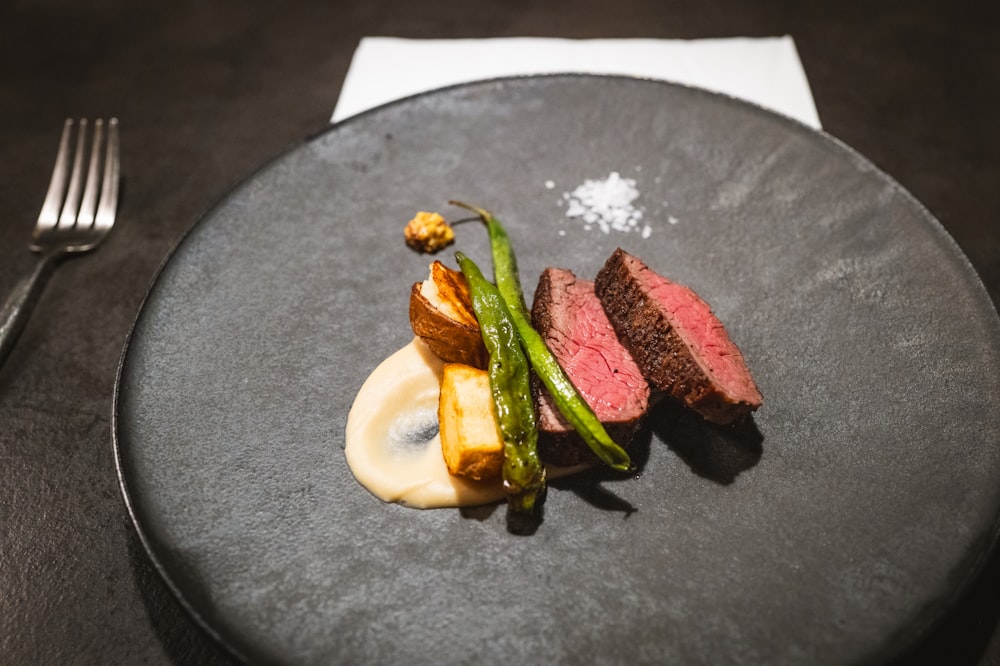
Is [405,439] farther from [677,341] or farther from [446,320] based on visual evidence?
[677,341]

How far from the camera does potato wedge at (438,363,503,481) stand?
7.05 ft

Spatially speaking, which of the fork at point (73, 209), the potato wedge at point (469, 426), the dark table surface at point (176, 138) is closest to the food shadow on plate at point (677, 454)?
the potato wedge at point (469, 426)

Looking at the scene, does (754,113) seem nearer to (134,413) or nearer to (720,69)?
(720,69)

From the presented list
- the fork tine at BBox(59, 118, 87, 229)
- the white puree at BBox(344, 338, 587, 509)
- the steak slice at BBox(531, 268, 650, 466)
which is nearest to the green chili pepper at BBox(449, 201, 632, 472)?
the steak slice at BBox(531, 268, 650, 466)

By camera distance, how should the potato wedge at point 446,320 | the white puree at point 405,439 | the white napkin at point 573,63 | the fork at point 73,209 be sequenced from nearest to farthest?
1. the white puree at point 405,439
2. the potato wedge at point 446,320
3. the fork at point 73,209
4. the white napkin at point 573,63

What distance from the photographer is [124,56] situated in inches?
181

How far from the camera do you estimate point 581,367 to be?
7.91ft

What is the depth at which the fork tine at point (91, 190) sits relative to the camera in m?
3.43

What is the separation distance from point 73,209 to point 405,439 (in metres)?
2.34

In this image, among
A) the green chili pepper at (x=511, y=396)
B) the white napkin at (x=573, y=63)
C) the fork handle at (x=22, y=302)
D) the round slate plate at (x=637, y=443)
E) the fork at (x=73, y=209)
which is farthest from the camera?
the white napkin at (x=573, y=63)

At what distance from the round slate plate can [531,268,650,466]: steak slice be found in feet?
0.48

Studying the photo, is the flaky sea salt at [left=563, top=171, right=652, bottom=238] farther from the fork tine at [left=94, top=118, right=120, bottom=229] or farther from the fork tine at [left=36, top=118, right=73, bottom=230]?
the fork tine at [left=36, top=118, right=73, bottom=230]

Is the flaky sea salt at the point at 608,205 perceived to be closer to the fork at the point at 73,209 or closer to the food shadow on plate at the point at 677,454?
the food shadow on plate at the point at 677,454

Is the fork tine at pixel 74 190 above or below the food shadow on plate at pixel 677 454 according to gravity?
below
